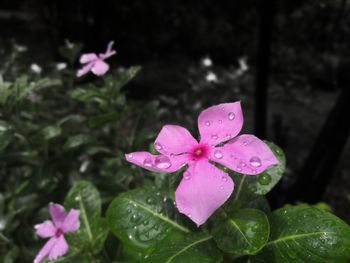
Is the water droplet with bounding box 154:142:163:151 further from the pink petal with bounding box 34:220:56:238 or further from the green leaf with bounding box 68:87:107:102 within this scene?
the green leaf with bounding box 68:87:107:102

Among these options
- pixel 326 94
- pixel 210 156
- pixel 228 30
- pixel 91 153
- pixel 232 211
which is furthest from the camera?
pixel 228 30

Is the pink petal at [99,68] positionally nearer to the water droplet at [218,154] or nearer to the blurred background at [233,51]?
the water droplet at [218,154]

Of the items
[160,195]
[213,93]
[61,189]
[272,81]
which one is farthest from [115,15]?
[160,195]

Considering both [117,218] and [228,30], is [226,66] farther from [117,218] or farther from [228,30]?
[117,218]

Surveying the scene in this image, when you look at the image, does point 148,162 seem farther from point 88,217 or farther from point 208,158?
point 88,217

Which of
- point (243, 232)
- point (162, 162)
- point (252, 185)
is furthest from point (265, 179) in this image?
point (162, 162)

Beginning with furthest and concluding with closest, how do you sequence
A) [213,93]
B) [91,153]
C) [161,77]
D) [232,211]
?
[161,77] < [213,93] < [91,153] < [232,211]
